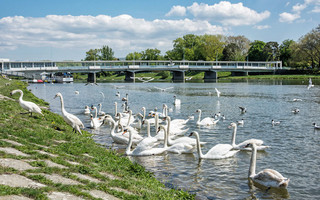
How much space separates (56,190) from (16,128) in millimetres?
5602

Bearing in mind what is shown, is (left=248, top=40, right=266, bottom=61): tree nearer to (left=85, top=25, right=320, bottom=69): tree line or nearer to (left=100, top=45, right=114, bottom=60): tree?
(left=85, top=25, right=320, bottom=69): tree line

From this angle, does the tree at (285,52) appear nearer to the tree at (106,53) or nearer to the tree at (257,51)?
the tree at (257,51)

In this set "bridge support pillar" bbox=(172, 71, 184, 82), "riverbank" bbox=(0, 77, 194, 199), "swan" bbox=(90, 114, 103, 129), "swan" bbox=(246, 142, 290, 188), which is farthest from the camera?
"bridge support pillar" bbox=(172, 71, 184, 82)

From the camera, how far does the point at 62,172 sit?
7371 millimetres

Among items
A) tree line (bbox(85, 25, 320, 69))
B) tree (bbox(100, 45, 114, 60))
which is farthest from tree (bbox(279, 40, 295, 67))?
tree (bbox(100, 45, 114, 60))

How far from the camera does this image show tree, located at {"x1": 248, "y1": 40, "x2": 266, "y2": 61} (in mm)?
133500

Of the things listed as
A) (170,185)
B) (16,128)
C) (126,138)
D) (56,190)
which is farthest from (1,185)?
(126,138)

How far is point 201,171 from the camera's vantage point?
10586mm

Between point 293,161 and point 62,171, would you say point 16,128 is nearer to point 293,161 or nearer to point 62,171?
point 62,171

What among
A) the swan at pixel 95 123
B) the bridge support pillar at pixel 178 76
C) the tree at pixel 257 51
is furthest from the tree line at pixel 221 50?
the swan at pixel 95 123

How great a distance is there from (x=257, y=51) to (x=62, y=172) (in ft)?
449

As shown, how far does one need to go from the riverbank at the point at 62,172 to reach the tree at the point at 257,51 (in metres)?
133

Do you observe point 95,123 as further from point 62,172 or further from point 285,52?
point 285,52

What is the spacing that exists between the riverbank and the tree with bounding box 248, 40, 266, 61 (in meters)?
133
